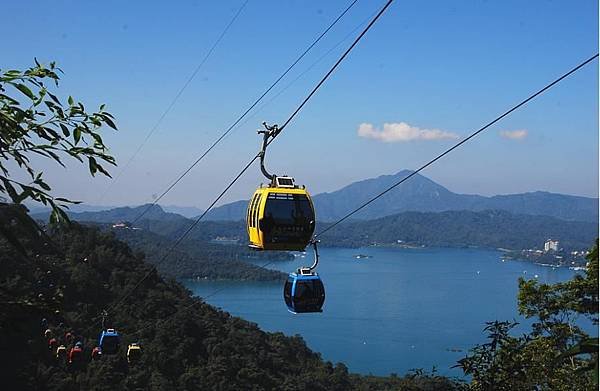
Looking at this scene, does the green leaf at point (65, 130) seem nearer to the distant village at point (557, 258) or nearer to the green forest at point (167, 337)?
the green forest at point (167, 337)

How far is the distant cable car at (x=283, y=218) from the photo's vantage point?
308 inches

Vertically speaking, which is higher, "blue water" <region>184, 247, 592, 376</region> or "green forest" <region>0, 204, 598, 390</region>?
"green forest" <region>0, 204, 598, 390</region>

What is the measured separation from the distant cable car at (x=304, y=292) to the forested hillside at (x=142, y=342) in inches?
712

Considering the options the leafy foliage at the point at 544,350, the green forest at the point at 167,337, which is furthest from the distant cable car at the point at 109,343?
the leafy foliage at the point at 544,350

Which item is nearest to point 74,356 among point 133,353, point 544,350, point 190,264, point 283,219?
point 133,353

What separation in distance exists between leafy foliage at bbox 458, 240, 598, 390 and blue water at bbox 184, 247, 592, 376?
4754 centimetres

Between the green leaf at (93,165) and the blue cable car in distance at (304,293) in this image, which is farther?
the blue cable car in distance at (304,293)

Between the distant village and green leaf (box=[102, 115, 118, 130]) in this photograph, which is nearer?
green leaf (box=[102, 115, 118, 130])

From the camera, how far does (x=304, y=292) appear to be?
8.60 meters

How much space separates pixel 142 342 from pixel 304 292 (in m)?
32.1

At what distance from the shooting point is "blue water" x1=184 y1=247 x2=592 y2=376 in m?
76.1

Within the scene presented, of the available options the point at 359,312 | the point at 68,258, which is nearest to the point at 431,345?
the point at 359,312

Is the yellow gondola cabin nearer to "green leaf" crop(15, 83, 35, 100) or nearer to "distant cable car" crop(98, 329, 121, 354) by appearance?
"green leaf" crop(15, 83, 35, 100)

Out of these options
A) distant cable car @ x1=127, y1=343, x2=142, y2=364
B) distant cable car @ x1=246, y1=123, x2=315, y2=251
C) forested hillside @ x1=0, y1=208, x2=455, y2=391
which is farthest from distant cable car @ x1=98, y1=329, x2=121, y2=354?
forested hillside @ x1=0, y1=208, x2=455, y2=391
